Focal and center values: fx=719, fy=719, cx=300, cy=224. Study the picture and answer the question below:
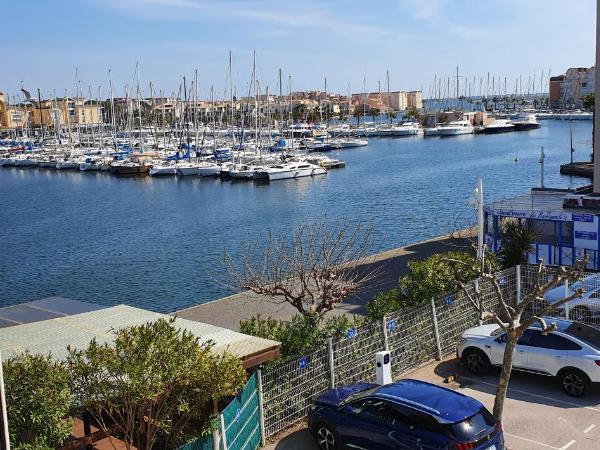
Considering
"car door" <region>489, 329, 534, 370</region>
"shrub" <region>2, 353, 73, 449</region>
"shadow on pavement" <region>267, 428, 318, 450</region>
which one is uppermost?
"shrub" <region>2, 353, 73, 449</region>

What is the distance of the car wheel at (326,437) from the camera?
11.4 meters

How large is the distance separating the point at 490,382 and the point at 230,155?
300ft

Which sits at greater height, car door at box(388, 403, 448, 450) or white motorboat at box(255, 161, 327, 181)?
car door at box(388, 403, 448, 450)

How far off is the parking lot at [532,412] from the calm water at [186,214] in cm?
1849

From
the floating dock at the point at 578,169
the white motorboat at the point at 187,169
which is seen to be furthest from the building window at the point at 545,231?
the white motorboat at the point at 187,169

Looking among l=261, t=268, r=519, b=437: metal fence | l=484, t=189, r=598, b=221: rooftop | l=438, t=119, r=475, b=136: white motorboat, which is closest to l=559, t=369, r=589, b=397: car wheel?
l=261, t=268, r=519, b=437: metal fence

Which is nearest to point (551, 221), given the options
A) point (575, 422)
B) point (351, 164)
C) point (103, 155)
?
point (575, 422)

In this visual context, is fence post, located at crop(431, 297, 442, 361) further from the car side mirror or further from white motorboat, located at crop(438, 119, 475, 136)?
white motorboat, located at crop(438, 119, 475, 136)

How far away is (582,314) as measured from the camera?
704 inches

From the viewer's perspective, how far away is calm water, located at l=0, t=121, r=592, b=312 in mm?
37406

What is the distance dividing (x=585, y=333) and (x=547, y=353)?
0.89 meters

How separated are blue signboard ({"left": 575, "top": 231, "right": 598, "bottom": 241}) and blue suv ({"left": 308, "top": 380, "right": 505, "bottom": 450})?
571 inches

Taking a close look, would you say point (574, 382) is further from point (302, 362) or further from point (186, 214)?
point (186, 214)

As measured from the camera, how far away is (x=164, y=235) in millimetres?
51375
